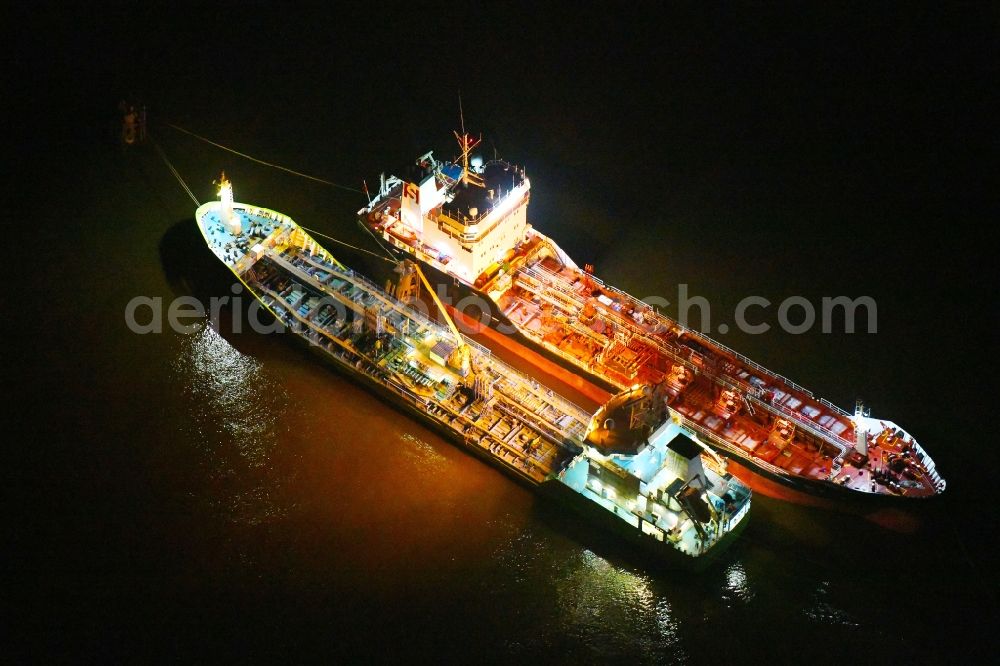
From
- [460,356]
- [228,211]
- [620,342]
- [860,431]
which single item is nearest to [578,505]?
[460,356]

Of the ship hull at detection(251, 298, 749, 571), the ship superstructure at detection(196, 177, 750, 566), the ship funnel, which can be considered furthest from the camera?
the ship funnel

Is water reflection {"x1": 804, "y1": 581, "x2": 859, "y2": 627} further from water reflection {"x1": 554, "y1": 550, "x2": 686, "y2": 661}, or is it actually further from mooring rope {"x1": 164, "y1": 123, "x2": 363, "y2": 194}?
mooring rope {"x1": 164, "y1": 123, "x2": 363, "y2": 194}

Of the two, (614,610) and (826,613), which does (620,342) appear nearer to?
(614,610)

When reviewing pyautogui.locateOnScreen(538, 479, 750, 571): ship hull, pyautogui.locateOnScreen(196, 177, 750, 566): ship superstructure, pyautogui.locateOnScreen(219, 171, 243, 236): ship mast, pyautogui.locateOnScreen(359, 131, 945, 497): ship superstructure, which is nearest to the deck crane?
pyautogui.locateOnScreen(196, 177, 750, 566): ship superstructure

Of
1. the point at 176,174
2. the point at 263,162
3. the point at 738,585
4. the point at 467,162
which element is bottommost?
the point at 738,585

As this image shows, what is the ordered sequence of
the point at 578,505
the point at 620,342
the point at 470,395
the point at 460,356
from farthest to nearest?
1. the point at 620,342
2. the point at 460,356
3. the point at 470,395
4. the point at 578,505

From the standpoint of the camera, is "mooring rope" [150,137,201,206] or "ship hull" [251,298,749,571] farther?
"mooring rope" [150,137,201,206]

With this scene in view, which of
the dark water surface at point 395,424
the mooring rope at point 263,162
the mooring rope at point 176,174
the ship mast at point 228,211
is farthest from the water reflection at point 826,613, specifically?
the mooring rope at point 176,174

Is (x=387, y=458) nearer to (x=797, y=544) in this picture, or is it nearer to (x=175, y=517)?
(x=175, y=517)
